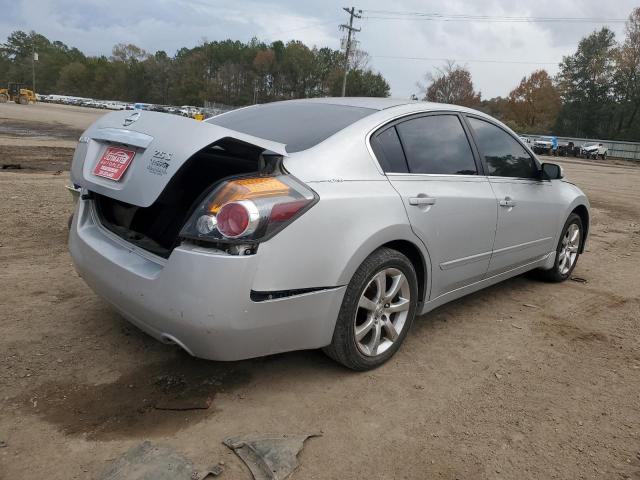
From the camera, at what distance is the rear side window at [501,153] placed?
3.86 m

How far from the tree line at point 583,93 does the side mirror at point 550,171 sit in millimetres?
64973

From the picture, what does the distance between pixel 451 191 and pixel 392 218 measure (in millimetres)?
669

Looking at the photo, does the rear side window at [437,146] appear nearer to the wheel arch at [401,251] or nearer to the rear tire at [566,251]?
the wheel arch at [401,251]

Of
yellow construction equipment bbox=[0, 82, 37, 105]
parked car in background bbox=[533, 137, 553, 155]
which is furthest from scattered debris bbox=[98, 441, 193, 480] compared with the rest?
yellow construction equipment bbox=[0, 82, 37, 105]

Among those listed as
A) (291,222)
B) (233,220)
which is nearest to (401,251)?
(291,222)

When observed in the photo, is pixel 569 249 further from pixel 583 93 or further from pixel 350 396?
pixel 583 93

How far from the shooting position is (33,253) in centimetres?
479

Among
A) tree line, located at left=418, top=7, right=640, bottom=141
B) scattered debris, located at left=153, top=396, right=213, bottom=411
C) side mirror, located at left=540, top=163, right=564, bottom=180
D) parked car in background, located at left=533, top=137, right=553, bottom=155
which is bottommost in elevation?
scattered debris, located at left=153, top=396, right=213, bottom=411

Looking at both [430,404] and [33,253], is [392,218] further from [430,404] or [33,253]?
[33,253]

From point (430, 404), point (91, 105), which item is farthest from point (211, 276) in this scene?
point (91, 105)

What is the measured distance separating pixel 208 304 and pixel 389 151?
1450 millimetres

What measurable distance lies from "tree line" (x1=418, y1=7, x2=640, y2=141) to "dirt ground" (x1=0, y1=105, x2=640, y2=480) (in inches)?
2614

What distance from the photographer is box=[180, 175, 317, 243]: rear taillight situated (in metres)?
2.31

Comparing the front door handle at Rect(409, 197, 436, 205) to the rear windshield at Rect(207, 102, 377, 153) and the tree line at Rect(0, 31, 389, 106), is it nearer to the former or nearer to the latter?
the rear windshield at Rect(207, 102, 377, 153)
